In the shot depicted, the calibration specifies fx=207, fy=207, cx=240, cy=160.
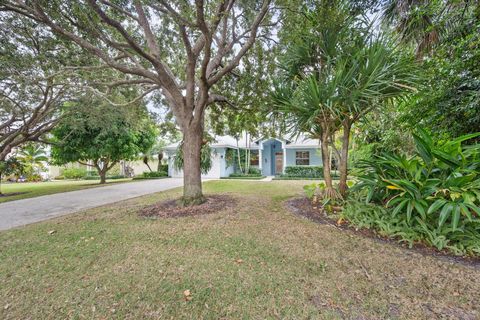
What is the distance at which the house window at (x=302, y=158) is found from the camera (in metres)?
17.7

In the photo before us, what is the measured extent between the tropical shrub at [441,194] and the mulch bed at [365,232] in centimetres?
11

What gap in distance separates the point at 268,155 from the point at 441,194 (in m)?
16.4

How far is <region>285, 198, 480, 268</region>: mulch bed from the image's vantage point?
2725 millimetres

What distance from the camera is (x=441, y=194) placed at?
311cm

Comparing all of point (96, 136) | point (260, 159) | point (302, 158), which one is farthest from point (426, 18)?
point (96, 136)

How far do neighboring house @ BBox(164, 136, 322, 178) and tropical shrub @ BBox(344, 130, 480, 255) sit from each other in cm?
1245

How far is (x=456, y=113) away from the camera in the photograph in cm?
377

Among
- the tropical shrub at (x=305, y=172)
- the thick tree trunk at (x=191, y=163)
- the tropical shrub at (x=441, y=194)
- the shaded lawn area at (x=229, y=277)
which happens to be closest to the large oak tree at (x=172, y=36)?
the thick tree trunk at (x=191, y=163)

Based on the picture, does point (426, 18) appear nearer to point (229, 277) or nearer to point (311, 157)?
point (229, 277)

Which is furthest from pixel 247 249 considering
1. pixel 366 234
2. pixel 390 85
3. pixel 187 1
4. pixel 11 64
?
pixel 11 64

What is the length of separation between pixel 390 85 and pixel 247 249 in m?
3.96

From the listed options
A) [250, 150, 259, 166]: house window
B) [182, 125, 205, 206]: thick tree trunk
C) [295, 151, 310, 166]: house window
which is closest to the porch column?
[250, 150, 259, 166]: house window

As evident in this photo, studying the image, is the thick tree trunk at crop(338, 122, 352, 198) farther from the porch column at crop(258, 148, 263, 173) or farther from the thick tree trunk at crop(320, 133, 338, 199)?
the porch column at crop(258, 148, 263, 173)

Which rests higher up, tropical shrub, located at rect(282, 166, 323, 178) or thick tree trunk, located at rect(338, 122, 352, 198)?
thick tree trunk, located at rect(338, 122, 352, 198)
